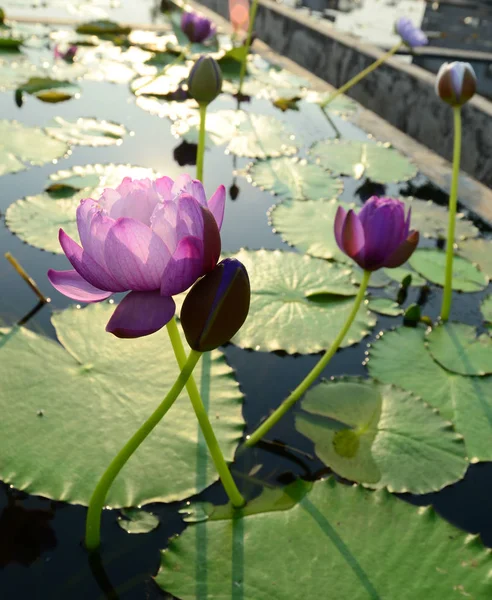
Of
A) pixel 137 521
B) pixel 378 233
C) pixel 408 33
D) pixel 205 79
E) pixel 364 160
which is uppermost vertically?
pixel 408 33

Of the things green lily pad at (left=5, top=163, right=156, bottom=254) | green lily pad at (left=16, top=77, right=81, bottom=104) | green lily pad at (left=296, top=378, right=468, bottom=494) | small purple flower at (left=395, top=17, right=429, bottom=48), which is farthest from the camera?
small purple flower at (left=395, top=17, right=429, bottom=48)

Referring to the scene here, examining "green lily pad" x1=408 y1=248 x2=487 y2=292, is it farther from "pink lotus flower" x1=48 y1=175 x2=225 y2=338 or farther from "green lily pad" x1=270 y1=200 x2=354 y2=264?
"pink lotus flower" x1=48 y1=175 x2=225 y2=338

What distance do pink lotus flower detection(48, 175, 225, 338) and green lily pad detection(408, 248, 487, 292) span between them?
113 cm

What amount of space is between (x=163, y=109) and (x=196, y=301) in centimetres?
222

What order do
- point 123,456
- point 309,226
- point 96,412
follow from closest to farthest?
point 123,456
point 96,412
point 309,226

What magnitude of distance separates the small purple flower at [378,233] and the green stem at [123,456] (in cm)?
49

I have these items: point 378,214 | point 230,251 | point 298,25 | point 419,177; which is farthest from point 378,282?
point 298,25

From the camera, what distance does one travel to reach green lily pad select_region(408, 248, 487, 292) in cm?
159

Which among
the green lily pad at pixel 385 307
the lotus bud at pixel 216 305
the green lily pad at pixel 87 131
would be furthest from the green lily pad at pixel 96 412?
the green lily pad at pixel 87 131

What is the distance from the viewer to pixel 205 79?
55.7 inches

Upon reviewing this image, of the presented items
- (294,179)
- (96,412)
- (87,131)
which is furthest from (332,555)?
(87,131)

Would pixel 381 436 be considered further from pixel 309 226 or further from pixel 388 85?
pixel 388 85

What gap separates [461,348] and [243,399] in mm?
595

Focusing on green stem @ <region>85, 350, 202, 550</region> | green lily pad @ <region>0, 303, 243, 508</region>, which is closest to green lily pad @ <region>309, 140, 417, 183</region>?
green lily pad @ <region>0, 303, 243, 508</region>
